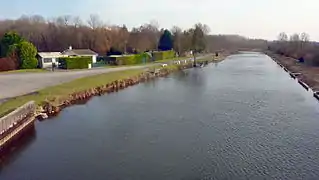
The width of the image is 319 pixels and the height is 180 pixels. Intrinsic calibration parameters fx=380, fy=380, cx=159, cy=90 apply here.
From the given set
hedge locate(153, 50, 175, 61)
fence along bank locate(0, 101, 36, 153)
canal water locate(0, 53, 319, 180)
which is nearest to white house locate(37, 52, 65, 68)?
hedge locate(153, 50, 175, 61)

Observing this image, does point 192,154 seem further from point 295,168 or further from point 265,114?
point 265,114

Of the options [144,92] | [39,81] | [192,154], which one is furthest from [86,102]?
[192,154]

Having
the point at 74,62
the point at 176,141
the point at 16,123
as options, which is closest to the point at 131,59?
the point at 74,62

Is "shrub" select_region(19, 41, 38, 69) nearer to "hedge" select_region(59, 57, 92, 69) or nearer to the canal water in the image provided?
"hedge" select_region(59, 57, 92, 69)

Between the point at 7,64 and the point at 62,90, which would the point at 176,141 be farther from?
the point at 7,64

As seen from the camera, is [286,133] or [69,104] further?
[69,104]
